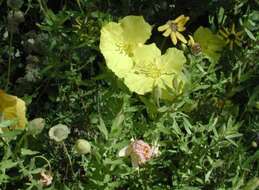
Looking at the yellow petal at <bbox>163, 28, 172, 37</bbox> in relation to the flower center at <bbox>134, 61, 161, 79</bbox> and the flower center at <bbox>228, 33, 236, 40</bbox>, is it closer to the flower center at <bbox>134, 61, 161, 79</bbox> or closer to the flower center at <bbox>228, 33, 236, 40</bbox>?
the flower center at <bbox>134, 61, 161, 79</bbox>

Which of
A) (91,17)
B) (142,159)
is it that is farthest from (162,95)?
(91,17)

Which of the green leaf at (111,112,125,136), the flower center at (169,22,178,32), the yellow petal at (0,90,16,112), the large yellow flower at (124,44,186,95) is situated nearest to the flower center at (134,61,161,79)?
the large yellow flower at (124,44,186,95)

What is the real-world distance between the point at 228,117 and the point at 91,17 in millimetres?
482

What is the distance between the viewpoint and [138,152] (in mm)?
1738

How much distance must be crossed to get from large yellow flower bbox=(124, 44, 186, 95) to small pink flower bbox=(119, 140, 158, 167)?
0.22m

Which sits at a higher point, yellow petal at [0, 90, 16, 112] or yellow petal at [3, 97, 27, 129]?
yellow petal at [0, 90, 16, 112]

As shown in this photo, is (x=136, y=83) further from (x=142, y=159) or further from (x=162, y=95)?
(x=142, y=159)

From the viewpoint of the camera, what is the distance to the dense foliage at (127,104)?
1850mm

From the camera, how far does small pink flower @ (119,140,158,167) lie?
1741mm

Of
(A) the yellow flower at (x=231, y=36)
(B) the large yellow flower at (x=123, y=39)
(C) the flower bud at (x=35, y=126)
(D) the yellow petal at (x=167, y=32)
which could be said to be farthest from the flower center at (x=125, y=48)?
(C) the flower bud at (x=35, y=126)

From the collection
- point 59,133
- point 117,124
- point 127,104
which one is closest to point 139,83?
point 127,104

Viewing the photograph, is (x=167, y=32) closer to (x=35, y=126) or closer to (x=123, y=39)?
(x=123, y=39)

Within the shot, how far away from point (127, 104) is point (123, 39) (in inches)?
9.4

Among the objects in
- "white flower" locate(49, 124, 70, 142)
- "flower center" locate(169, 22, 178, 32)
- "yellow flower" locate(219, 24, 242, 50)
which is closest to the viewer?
"white flower" locate(49, 124, 70, 142)
